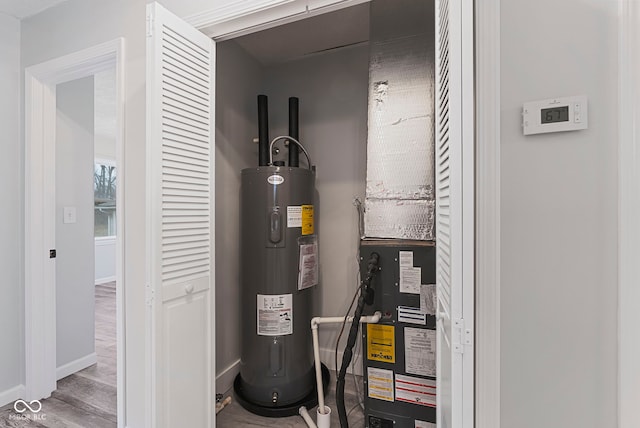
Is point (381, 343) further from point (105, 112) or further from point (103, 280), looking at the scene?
point (103, 280)

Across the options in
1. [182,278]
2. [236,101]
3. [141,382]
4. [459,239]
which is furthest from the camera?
[236,101]

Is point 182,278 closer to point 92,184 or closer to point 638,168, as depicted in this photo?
point 638,168

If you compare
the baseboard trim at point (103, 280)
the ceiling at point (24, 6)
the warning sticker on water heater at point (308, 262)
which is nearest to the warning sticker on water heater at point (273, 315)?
the warning sticker on water heater at point (308, 262)

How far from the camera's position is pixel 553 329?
0.97 metres

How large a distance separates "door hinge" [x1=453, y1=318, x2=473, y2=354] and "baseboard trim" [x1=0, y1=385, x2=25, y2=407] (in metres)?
2.84

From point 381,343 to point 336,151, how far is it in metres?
1.55

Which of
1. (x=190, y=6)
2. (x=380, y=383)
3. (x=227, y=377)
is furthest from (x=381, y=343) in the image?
(x=190, y=6)

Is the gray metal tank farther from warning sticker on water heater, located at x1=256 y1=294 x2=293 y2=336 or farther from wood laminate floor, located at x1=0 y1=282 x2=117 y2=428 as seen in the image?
wood laminate floor, located at x1=0 y1=282 x2=117 y2=428

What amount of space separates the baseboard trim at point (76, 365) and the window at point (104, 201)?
147 inches

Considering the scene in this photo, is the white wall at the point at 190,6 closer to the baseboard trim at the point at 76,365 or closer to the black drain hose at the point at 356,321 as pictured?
the black drain hose at the point at 356,321

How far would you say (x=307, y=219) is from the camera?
218 cm

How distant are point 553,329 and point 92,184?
10.4ft

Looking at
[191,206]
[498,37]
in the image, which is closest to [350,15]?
[498,37]

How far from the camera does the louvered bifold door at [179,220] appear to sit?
1.30 m
